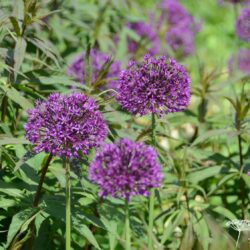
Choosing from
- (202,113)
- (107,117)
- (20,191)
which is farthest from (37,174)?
(202,113)

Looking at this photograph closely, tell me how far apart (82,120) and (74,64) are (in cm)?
202

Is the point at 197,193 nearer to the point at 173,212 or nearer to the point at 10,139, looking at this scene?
the point at 173,212

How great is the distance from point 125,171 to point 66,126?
14.0 inches

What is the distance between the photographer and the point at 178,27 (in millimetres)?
6871

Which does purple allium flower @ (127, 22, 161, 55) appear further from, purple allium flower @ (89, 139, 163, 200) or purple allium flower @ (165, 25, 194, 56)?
purple allium flower @ (89, 139, 163, 200)

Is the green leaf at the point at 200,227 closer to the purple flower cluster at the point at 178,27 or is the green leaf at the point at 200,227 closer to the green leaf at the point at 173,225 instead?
the green leaf at the point at 173,225

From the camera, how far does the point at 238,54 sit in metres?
6.24

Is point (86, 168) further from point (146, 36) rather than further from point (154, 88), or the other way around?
point (146, 36)

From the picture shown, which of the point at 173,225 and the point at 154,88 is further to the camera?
the point at 173,225

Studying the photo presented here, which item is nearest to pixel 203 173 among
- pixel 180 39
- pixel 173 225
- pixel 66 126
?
pixel 173 225

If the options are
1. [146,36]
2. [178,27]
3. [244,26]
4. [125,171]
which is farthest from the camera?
[178,27]

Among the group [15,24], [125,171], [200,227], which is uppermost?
[15,24]

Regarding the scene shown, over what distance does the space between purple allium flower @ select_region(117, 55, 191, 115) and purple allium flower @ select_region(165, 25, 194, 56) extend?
3.99m

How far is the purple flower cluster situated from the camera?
684 centimetres
